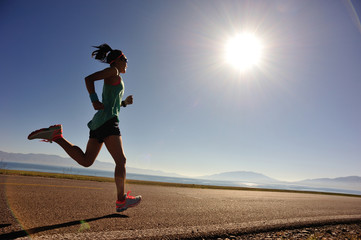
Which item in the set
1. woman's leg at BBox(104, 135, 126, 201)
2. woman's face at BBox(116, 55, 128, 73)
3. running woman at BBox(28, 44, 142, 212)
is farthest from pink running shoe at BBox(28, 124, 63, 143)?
woman's face at BBox(116, 55, 128, 73)

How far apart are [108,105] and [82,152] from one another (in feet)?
2.61

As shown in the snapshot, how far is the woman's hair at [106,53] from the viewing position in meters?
3.11

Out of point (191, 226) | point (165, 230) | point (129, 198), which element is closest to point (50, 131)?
point (129, 198)

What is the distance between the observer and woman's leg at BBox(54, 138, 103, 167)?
284 centimetres

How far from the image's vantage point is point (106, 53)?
10.4ft

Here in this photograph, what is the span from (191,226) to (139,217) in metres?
0.87

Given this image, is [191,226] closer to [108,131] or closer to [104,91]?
[108,131]

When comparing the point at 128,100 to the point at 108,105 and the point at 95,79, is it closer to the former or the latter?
the point at 108,105

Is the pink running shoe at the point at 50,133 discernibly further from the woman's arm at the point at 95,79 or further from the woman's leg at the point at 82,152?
the woman's arm at the point at 95,79

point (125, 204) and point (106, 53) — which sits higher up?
point (106, 53)

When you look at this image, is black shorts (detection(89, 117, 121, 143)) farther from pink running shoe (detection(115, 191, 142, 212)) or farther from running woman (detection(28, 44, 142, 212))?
pink running shoe (detection(115, 191, 142, 212))

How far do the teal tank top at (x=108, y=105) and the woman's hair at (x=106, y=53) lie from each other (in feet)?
1.45

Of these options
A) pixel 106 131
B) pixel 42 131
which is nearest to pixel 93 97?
pixel 106 131

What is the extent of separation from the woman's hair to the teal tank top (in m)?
0.44
